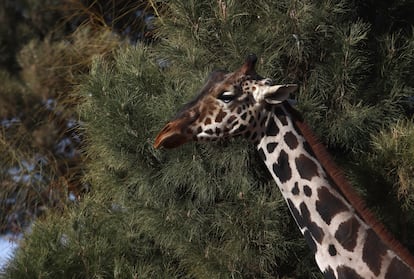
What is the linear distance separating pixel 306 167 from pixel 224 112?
1.40 feet

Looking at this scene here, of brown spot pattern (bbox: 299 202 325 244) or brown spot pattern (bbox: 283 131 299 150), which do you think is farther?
brown spot pattern (bbox: 283 131 299 150)

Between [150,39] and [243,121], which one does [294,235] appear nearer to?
[243,121]

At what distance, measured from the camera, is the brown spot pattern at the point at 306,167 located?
3.85 m

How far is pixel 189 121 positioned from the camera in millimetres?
3914

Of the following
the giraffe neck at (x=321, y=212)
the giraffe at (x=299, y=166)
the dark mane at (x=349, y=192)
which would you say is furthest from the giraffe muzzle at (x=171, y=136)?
the dark mane at (x=349, y=192)

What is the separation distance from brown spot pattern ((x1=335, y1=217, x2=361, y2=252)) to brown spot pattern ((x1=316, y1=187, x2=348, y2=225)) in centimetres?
6

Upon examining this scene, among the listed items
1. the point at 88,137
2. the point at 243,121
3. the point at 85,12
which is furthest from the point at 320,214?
the point at 85,12

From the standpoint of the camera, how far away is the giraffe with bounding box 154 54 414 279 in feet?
12.1

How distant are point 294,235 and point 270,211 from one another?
0.36 metres

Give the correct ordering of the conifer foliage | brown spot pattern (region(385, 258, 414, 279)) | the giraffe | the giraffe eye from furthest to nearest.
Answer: the conifer foliage
the giraffe eye
the giraffe
brown spot pattern (region(385, 258, 414, 279))

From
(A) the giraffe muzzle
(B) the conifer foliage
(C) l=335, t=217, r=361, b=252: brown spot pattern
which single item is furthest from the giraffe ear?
(B) the conifer foliage

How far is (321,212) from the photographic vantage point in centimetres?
378

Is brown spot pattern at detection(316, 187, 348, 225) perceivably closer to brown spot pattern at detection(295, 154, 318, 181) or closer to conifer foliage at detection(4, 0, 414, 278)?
brown spot pattern at detection(295, 154, 318, 181)

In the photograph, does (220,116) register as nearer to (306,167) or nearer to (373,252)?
(306,167)
